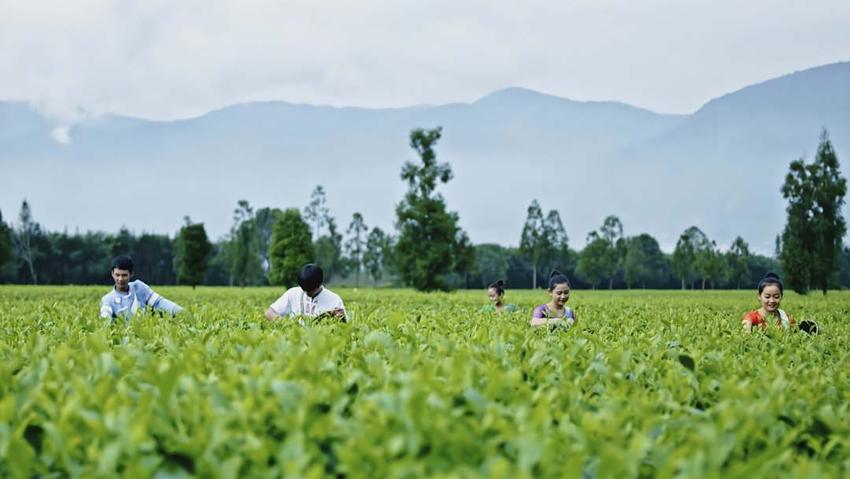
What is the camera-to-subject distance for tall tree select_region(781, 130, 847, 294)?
54094 mm

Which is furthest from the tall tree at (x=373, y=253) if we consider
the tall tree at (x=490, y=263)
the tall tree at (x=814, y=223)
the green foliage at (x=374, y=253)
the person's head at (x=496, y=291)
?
the person's head at (x=496, y=291)

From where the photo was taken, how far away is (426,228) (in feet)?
184

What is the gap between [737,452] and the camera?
2.63 m

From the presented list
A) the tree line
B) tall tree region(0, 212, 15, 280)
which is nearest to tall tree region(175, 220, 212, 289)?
the tree line

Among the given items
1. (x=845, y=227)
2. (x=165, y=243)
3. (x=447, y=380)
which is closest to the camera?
(x=447, y=380)

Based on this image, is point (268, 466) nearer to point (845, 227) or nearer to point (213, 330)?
point (213, 330)

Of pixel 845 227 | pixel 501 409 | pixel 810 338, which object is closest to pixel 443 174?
pixel 845 227

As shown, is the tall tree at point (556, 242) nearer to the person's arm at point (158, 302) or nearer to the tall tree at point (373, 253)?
the tall tree at point (373, 253)

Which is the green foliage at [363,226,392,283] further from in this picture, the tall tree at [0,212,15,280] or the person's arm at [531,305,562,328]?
the person's arm at [531,305,562,328]

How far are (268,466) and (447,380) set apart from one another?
2.89ft

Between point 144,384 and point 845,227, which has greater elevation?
point 845,227

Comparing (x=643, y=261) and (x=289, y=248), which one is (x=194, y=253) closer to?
(x=289, y=248)

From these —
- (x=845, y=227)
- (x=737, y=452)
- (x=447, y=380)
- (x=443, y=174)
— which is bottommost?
(x=737, y=452)

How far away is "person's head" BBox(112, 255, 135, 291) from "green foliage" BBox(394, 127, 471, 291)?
151 feet
